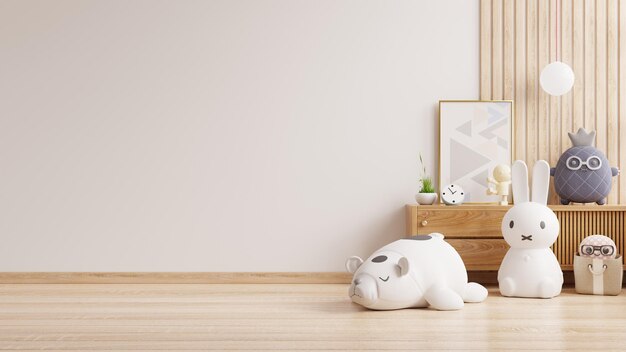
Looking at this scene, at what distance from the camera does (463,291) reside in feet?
10.4

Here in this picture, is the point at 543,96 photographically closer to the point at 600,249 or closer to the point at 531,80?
the point at 531,80

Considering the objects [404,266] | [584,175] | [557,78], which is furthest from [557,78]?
[404,266]

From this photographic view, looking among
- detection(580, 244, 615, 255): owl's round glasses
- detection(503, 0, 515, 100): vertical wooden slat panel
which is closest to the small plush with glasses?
detection(580, 244, 615, 255): owl's round glasses

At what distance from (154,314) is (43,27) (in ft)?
7.20

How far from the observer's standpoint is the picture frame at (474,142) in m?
4.00

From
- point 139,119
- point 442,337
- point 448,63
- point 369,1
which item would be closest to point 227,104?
point 139,119

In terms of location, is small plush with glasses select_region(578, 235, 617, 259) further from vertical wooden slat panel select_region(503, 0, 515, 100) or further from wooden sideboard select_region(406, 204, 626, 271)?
vertical wooden slat panel select_region(503, 0, 515, 100)

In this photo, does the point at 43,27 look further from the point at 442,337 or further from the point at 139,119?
the point at 442,337

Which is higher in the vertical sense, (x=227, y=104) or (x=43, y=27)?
(x=43, y=27)

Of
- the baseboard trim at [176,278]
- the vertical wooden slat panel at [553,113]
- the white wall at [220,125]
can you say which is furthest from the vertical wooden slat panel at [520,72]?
the baseboard trim at [176,278]

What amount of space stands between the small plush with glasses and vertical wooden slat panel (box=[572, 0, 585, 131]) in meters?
0.82

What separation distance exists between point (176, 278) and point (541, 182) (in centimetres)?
220

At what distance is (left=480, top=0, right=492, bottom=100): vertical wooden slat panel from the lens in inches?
159

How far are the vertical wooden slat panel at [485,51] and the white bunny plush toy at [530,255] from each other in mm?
843
